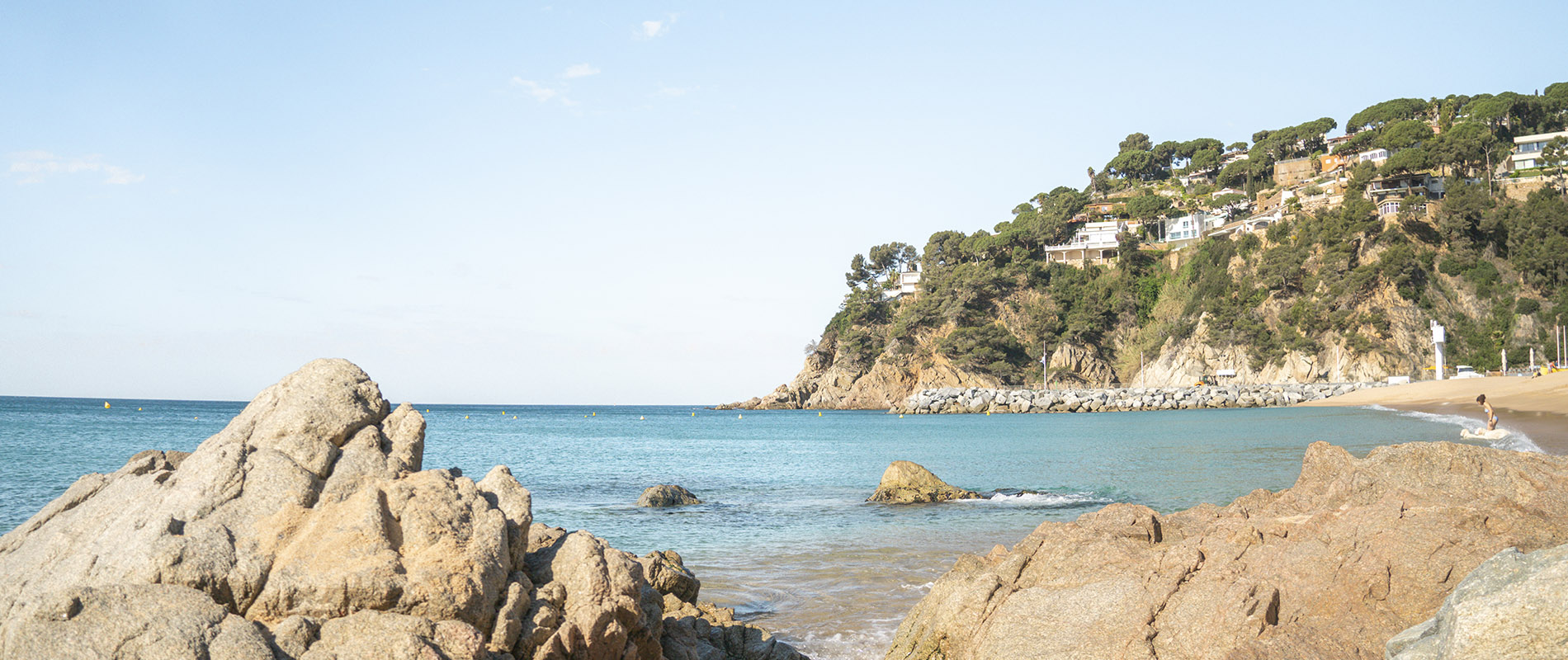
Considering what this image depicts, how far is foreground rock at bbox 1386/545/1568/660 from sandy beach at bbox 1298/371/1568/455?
20604 mm

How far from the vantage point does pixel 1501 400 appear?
136 ft

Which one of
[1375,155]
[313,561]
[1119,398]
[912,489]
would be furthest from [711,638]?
[1375,155]

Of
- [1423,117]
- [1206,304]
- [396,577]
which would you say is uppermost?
[1423,117]

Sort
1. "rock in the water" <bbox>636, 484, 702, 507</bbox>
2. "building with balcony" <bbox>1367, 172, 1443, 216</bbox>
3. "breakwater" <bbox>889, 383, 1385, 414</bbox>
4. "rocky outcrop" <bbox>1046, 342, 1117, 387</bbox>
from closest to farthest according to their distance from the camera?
"rock in the water" <bbox>636, 484, 702, 507</bbox>
"breakwater" <bbox>889, 383, 1385, 414</bbox>
"building with balcony" <bbox>1367, 172, 1443, 216</bbox>
"rocky outcrop" <bbox>1046, 342, 1117, 387</bbox>

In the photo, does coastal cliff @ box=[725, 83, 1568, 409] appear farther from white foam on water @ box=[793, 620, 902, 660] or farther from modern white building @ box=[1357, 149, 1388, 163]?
white foam on water @ box=[793, 620, 902, 660]

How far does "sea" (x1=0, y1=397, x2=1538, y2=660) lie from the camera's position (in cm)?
1178

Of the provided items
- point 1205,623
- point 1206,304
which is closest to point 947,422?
point 1206,304

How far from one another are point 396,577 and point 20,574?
2.49m

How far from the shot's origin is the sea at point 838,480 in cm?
1178

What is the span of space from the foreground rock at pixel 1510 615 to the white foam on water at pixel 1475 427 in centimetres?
1450

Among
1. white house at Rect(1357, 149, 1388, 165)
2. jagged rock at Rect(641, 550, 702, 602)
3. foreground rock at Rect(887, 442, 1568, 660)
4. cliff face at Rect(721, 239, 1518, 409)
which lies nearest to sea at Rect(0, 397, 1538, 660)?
jagged rock at Rect(641, 550, 702, 602)

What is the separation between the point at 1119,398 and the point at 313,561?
78.0 metres

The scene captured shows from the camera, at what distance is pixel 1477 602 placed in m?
3.68

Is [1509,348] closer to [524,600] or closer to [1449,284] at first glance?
[1449,284]
